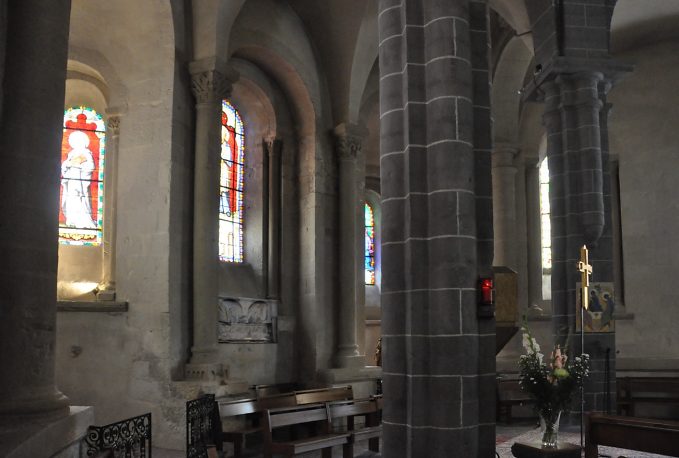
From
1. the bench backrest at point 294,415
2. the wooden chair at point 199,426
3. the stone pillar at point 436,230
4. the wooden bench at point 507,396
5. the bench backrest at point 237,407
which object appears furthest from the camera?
the wooden bench at point 507,396

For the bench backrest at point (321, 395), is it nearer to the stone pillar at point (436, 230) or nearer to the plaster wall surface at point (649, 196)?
the stone pillar at point (436, 230)

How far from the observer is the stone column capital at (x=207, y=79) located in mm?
11867

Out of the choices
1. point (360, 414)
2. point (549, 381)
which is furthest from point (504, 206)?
point (549, 381)

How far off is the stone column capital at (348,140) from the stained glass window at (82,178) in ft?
14.8

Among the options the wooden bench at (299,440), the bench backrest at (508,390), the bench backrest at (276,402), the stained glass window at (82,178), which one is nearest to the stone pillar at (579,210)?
the bench backrest at (508,390)

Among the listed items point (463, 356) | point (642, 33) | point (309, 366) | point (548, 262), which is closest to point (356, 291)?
point (309, 366)

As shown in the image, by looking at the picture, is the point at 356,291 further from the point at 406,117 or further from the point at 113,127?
the point at 406,117

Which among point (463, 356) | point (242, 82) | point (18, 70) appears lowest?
point (463, 356)

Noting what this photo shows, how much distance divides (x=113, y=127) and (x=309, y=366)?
573 centimetres

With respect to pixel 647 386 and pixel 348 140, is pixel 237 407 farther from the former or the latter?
pixel 647 386

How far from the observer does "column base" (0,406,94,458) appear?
16.9 ft

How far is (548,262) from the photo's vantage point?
1989 cm

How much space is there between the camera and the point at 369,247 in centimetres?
2105

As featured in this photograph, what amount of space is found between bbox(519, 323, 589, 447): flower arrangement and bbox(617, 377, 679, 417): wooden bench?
763 centimetres
